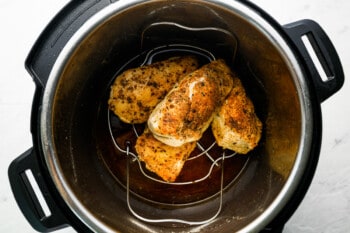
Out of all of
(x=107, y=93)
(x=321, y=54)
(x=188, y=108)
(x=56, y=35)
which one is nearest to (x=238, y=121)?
(x=188, y=108)

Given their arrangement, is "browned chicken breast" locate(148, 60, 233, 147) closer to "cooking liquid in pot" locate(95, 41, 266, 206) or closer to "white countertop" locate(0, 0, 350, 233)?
"cooking liquid in pot" locate(95, 41, 266, 206)

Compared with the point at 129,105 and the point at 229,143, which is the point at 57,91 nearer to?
the point at 129,105

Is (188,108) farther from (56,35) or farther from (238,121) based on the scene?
(56,35)

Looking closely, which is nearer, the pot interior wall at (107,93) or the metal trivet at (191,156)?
the pot interior wall at (107,93)

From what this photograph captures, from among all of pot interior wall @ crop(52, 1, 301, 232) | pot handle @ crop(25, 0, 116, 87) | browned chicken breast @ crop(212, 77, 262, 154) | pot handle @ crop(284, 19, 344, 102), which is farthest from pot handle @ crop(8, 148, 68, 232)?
pot handle @ crop(284, 19, 344, 102)

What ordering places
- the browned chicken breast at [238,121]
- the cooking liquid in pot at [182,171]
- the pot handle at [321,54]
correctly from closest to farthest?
1. the pot handle at [321,54]
2. the browned chicken breast at [238,121]
3. the cooking liquid in pot at [182,171]

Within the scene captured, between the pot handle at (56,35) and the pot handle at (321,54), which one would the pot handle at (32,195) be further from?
the pot handle at (321,54)

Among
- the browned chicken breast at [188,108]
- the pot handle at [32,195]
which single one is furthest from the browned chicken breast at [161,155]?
the pot handle at [32,195]
